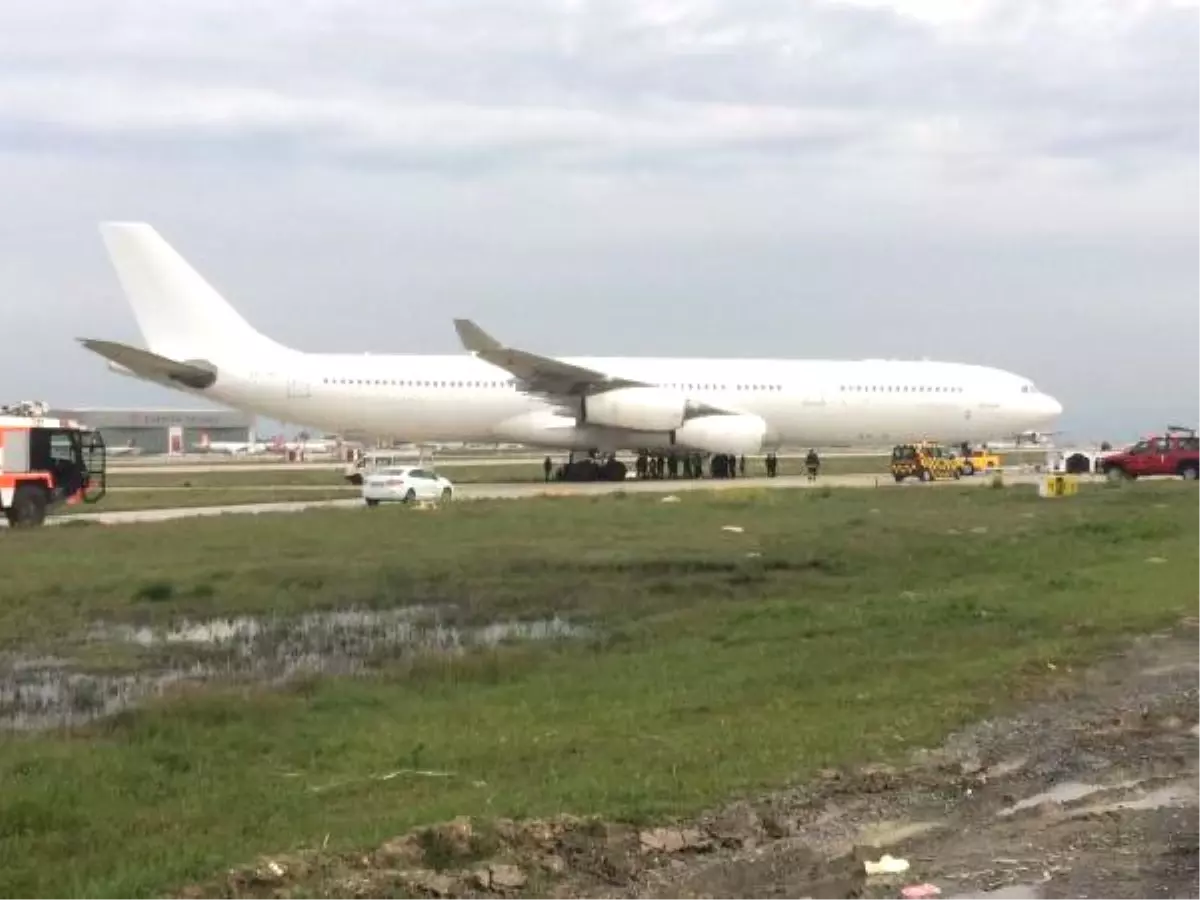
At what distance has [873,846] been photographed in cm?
688

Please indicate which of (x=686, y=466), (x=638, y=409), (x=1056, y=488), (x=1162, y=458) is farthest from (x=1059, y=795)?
Answer: (x=1162, y=458)

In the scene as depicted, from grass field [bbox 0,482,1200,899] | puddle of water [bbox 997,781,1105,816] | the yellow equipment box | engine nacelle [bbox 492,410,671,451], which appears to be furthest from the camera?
engine nacelle [bbox 492,410,671,451]

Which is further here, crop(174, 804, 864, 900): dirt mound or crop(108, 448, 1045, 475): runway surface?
crop(108, 448, 1045, 475): runway surface

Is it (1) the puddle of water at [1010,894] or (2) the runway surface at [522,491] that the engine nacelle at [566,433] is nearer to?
(2) the runway surface at [522,491]

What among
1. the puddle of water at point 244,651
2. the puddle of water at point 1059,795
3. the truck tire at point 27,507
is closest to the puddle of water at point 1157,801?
the puddle of water at point 1059,795

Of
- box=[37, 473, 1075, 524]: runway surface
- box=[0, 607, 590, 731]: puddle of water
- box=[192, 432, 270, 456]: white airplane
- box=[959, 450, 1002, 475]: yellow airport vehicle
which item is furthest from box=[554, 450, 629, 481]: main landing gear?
box=[192, 432, 270, 456]: white airplane

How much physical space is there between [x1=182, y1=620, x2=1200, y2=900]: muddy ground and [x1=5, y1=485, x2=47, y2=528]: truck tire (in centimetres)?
2548

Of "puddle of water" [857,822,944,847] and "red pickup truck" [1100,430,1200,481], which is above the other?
"red pickup truck" [1100,430,1200,481]

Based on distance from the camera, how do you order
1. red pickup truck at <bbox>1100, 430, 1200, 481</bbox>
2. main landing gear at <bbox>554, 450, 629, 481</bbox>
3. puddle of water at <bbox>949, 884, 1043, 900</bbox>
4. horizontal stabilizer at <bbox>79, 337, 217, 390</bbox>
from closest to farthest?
puddle of water at <bbox>949, 884, 1043, 900</bbox>, horizontal stabilizer at <bbox>79, 337, 217, 390</bbox>, main landing gear at <bbox>554, 450, 629, 481</bbox>, red pickup truck at <bbox>1100, 430, 1200, 481</bbox>

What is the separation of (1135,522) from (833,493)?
1238 cm

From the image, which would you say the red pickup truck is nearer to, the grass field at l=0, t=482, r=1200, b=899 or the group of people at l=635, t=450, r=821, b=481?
the group of people at l=635, t=450, r=821, b=481

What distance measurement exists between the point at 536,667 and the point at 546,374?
34393mm

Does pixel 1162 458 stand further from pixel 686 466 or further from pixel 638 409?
pixel 638 409

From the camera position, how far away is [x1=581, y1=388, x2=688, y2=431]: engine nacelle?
153ft
